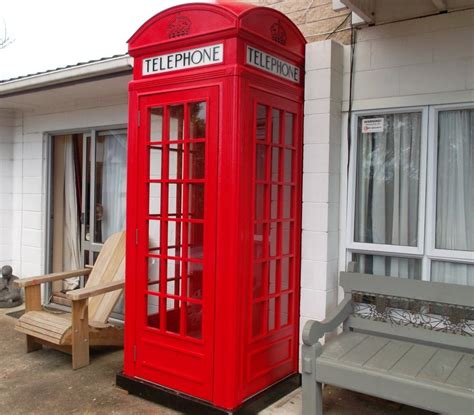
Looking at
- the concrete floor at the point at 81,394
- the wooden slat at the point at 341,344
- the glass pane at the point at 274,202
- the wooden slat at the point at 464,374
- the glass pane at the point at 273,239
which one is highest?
the glass pane at the point at 274,202

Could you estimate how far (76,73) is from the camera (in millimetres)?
5129

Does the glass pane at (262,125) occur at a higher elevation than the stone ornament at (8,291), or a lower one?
higher

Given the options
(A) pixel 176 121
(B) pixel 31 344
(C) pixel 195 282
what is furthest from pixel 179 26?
(B) pixel 31 344

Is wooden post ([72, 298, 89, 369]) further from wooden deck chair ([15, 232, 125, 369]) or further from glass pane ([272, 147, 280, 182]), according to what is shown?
glass pane ([272, 147, 280, 182])

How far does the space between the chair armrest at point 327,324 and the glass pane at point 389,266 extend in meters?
0.32

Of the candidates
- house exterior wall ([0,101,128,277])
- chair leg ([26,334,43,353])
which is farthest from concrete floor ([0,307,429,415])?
house exterior wall ([0,101,128,277])

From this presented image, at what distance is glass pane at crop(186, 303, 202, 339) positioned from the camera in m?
3.63

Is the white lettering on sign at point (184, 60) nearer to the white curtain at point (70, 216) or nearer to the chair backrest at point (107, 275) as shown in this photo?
the chair backrest at point (107, 275)

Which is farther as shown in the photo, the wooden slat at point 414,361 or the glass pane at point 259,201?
the glass pane at point 259,201

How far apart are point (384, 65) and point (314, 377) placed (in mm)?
2358

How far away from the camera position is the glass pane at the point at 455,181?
11.8ft

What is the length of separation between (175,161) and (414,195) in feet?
5.99

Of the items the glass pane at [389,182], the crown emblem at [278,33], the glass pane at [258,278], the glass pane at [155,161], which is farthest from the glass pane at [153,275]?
the crown emblem at [278,33]

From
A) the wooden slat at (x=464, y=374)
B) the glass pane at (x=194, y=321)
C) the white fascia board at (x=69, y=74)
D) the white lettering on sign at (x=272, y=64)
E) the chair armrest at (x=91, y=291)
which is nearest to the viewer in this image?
the wooden slat at (x=464, y=374)
